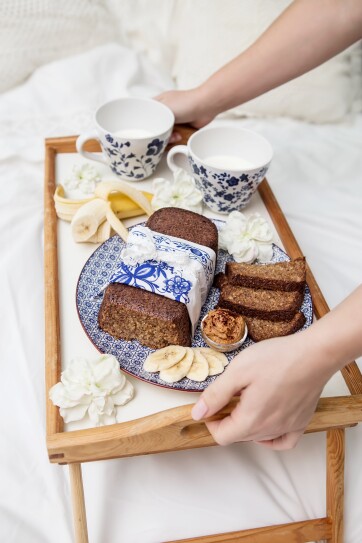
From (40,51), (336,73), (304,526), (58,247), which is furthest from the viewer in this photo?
(40,51)

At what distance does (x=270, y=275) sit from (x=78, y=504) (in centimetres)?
47

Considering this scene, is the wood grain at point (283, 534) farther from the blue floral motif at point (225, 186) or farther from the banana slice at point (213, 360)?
the blue floral motif at point (225, 186)

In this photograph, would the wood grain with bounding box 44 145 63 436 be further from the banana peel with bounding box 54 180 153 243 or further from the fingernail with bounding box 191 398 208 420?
the fingernail with bounding box 191 398 208 420

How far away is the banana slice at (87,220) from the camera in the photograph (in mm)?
1042

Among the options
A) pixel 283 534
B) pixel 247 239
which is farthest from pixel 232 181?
pixel 283 534

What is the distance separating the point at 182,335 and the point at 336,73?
3.59 feet

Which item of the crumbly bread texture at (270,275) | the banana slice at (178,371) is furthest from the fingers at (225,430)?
the crumbly bread texture at (270,275)

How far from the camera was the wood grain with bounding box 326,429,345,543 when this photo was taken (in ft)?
2.75

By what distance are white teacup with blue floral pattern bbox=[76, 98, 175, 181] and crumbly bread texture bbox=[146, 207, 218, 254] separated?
19cm

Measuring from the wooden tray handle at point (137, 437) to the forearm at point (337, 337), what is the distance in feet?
0.38

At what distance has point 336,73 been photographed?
5.29 ft

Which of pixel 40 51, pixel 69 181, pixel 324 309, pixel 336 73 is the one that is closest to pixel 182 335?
pixel 324 309

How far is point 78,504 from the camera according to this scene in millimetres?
785

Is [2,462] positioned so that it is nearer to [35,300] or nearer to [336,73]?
[35,300]
